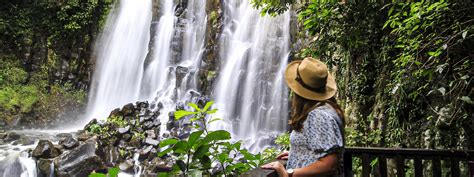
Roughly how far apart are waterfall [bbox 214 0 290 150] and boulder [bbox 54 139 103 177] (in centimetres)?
416

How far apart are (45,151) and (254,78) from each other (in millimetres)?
6539

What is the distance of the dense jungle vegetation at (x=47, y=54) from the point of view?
636 inches

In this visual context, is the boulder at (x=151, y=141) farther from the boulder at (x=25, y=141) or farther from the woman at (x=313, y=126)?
the woman at (x=313, y=126)

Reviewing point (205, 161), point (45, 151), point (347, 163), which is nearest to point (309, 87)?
point (205, 161)

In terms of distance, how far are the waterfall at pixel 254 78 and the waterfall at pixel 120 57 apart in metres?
4.94

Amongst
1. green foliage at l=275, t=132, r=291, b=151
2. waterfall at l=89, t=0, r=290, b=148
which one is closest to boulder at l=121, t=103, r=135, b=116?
waterfall at l=89, t=0, r=290, b=148

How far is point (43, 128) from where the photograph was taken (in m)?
15.5

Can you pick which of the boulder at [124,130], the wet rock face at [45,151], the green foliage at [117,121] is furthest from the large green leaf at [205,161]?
A: the green foliage at [117,121]

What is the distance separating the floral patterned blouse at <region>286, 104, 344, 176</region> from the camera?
1.88 metres

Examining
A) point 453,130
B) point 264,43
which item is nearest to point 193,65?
point 264,43

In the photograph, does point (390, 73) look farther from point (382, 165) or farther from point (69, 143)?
point (69, 143)

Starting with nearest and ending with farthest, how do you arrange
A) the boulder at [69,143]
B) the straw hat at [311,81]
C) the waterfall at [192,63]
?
the straw hat at [311,81] → the boulder at [69,143] → the waterfall at [192,63]

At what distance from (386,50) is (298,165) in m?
3.21

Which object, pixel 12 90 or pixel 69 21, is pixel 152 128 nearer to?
pixel 12 90
